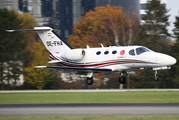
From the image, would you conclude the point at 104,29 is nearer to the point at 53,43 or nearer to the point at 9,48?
the point at 9,48

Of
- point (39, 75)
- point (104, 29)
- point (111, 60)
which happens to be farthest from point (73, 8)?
point (111, 60)

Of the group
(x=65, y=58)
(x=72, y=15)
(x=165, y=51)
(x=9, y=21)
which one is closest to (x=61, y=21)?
(x=72, y=15)

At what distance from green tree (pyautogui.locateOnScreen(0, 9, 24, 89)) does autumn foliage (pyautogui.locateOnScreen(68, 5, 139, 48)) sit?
35.3 feet

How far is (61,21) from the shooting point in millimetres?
69312

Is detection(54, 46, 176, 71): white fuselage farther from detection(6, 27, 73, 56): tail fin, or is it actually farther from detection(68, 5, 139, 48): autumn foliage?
detection(68, 5, 139, 48): autumn foliage

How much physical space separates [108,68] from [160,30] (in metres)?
35.5

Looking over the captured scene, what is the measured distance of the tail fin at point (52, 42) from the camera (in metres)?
27.0

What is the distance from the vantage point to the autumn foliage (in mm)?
53000

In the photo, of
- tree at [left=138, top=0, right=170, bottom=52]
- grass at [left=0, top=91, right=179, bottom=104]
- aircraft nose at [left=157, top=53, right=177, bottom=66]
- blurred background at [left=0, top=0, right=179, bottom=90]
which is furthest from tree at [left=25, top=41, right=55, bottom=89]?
aircraft nose at [left=157, top=53, right=177, bottom=66]

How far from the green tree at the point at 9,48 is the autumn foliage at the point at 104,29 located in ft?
35.3

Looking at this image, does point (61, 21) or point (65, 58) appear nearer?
point (65, 58)

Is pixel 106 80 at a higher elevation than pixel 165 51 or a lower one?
lower

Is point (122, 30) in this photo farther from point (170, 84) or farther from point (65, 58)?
point (65, 58)

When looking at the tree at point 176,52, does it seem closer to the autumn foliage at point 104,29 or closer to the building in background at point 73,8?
the autumn foliage at point 104,29
